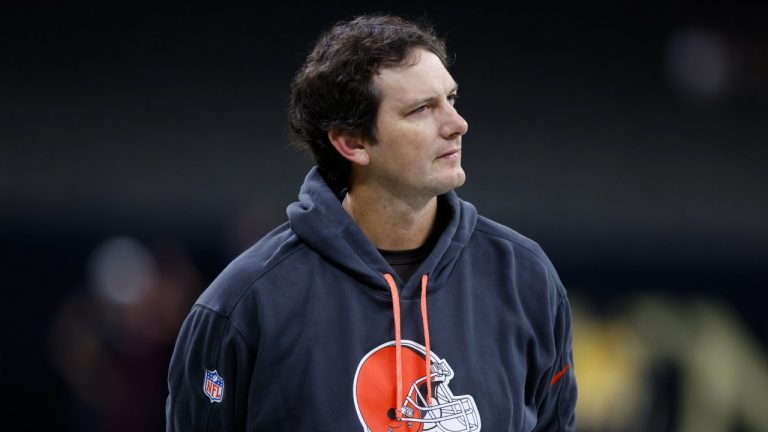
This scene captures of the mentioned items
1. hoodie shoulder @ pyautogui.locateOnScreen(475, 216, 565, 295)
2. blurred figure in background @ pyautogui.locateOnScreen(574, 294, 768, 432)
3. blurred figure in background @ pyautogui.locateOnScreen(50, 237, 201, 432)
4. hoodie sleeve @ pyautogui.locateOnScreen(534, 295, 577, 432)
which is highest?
hoodie shoulder @ pyautogui.locateOnScreen(475, 216, 565, 295)

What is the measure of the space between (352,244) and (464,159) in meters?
4.09

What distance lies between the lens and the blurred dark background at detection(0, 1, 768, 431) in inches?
232

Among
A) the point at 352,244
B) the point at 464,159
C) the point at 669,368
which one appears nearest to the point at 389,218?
the point at 352,244

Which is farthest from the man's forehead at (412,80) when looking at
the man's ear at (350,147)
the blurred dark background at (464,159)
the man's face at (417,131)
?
the blurred dark background at (464,159)

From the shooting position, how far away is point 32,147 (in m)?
6.21

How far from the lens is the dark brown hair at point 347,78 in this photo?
235 centimetres

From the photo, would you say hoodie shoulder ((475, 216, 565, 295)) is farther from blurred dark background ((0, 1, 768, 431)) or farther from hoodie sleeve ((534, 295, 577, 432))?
blurred dark background ((0, 1, 768, 431))

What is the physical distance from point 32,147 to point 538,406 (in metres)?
4.37

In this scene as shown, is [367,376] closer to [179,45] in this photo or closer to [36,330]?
[36,330]

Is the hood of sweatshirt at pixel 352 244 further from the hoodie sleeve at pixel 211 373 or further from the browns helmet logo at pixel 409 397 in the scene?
the hoodie sleeve at pixel 211 373

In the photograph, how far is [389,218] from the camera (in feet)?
7.79

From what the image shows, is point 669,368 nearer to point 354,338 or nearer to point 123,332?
point 123,332

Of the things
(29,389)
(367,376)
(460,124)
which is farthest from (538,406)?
(29,389)

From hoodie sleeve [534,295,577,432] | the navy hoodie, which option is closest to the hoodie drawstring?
the navy hoodie
